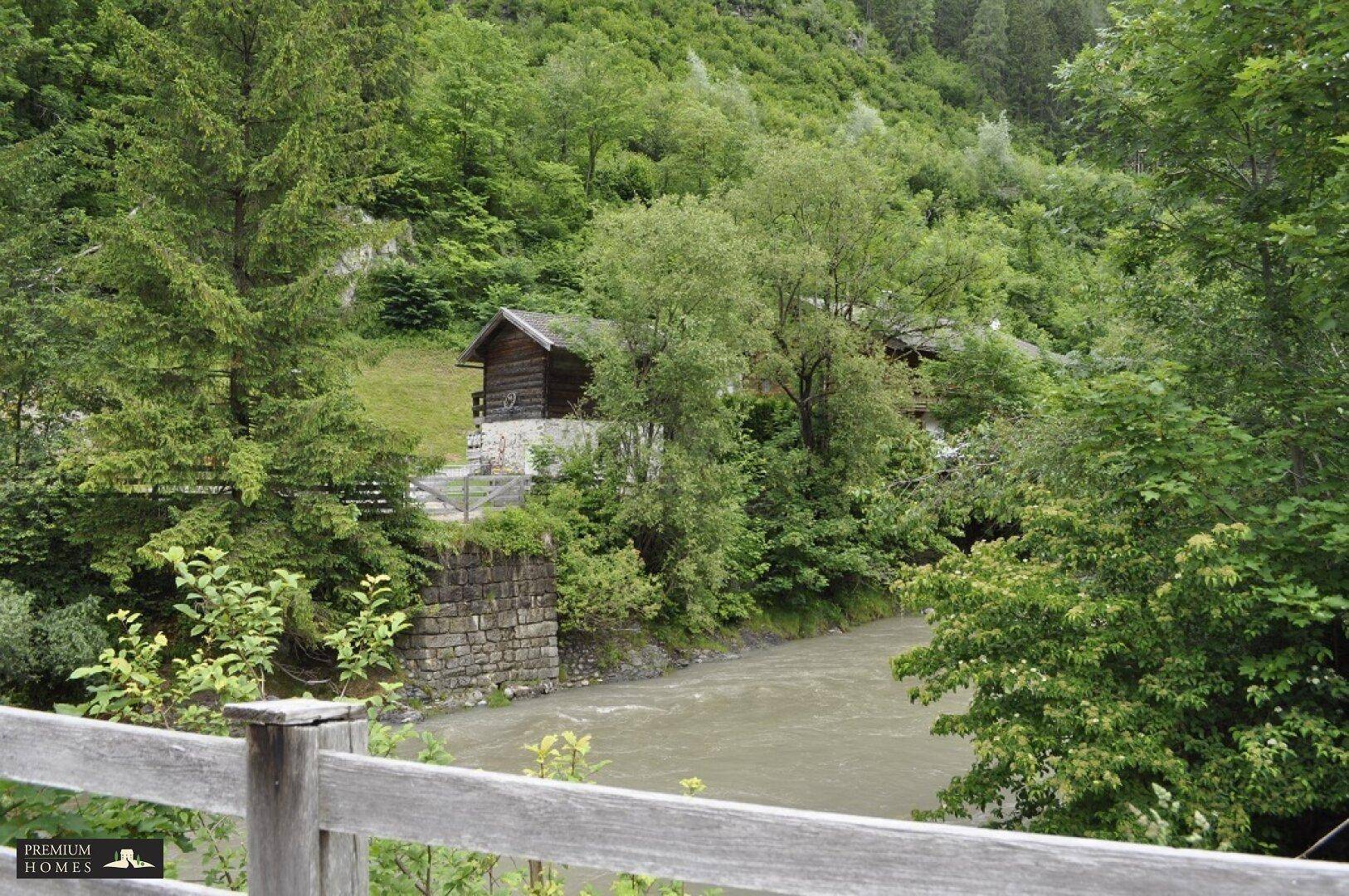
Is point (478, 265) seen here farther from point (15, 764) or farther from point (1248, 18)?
point (15, 764)

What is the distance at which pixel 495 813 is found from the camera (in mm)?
2100

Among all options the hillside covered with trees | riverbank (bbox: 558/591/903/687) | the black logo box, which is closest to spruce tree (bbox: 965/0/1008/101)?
the hillside covered with trees

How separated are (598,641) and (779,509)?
758cm

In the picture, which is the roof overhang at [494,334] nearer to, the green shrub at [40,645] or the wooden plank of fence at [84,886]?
the green shrub at [40,645]

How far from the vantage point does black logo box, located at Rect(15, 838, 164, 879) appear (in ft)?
8.24

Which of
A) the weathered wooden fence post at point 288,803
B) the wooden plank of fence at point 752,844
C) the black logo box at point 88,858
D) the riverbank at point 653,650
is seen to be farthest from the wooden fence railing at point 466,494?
the wooden plank of fence at point 752,844

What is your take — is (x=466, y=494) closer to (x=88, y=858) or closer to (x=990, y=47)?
(x=88, y=858)

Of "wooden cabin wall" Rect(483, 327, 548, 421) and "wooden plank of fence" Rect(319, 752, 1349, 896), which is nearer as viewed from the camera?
"wooden plank of fence" Rect(319, 752, 1349, 896)

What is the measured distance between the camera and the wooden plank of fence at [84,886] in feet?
7.56

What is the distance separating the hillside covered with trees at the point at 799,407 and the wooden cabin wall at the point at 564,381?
7.78 ft

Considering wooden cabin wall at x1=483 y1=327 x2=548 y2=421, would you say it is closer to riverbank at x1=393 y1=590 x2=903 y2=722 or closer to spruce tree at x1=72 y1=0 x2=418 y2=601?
riverbank at x1=393 y1=590 x2=903 y2=722

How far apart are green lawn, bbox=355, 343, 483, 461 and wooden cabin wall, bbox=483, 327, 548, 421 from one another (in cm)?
239

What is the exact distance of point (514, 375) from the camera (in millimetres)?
27281

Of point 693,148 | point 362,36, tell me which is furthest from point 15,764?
point 693,148
